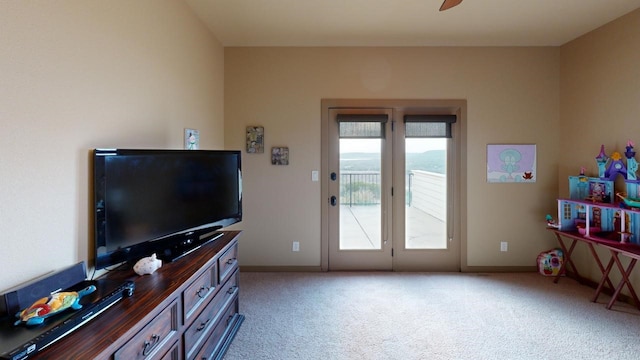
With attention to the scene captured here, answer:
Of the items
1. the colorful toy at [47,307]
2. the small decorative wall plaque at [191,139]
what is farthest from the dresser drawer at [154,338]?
the small decorative wall plaque at [191,139]

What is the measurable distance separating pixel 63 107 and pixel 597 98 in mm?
4590

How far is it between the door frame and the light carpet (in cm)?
45

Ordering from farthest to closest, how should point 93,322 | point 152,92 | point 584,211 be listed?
point 584,211
point 152,92
point 93,322

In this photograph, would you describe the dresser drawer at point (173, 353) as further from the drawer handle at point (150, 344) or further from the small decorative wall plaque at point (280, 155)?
the small decorative wall plaque at point (280, 155)

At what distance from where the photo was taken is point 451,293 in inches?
122

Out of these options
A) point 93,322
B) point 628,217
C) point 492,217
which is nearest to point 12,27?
point 93,322

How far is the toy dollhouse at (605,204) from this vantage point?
2.72m

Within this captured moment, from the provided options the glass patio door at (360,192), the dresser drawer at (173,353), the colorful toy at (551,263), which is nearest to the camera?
the dresser drawer at (173,353)

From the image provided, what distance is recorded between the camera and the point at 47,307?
107 cm

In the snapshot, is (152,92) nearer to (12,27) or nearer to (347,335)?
(12,27)

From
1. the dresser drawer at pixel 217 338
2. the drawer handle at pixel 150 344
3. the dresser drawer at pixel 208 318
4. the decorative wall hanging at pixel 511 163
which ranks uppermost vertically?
Result: the decorative wall hanging at pixel 511 163

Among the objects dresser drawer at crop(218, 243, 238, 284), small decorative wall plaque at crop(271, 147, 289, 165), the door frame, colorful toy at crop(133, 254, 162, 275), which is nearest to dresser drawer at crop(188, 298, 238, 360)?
dresser drawer at crop(218, 243, 238, 284)

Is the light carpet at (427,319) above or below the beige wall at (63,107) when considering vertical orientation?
below

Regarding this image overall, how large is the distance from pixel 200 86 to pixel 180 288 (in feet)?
7.15
